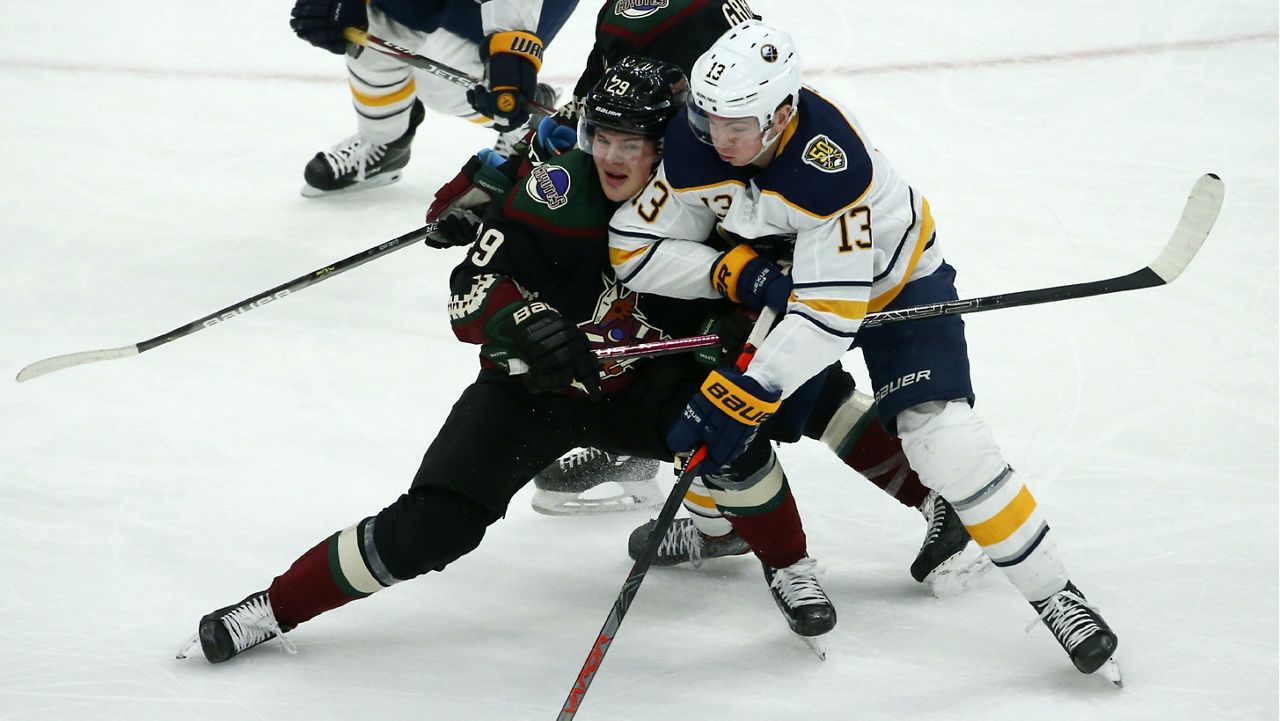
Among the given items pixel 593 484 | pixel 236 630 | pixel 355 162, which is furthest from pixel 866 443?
pixel 355 162

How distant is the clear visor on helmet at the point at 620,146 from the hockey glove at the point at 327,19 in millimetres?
2012

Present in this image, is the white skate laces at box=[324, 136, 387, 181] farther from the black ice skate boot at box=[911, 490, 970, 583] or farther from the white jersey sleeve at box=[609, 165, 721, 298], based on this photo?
the black ice skate boot at box=[911, 490, 970, 583]

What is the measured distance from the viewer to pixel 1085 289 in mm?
2637

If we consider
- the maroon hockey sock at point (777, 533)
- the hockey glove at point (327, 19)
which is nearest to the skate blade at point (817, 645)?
the maroon hockey sock at point (777, 533)

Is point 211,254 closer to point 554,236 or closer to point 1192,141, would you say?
point 554,236

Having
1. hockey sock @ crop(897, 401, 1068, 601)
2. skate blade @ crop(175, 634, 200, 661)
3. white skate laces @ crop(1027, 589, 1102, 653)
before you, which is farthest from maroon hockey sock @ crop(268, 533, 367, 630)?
white skate laces @ crop(1027, 589, 1102, 653)

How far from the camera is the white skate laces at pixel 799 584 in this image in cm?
260

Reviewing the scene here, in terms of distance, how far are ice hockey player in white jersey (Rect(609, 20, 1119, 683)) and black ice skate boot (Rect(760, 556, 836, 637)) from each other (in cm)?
29

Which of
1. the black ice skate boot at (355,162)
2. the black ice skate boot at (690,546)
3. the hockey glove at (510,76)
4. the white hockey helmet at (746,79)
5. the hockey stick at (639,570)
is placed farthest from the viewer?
the black ice skate boot at (355,162)

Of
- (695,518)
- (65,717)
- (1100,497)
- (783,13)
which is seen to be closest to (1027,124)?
(783,13)

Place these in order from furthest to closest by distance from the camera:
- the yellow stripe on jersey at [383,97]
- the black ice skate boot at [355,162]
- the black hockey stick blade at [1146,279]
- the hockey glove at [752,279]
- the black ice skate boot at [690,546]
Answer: the black ice skate boot at [355,162], the yellow stripe on jersey at [383,97], the black ice skate boot at [690,546], the black hockey stick blade at [1146,279], the hockey glove at [752,279]

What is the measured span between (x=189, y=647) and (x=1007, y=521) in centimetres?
145

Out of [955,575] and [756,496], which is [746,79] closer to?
[756,496]

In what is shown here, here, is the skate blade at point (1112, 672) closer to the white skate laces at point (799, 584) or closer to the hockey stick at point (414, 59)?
the white skate laces at point (799, 584)
